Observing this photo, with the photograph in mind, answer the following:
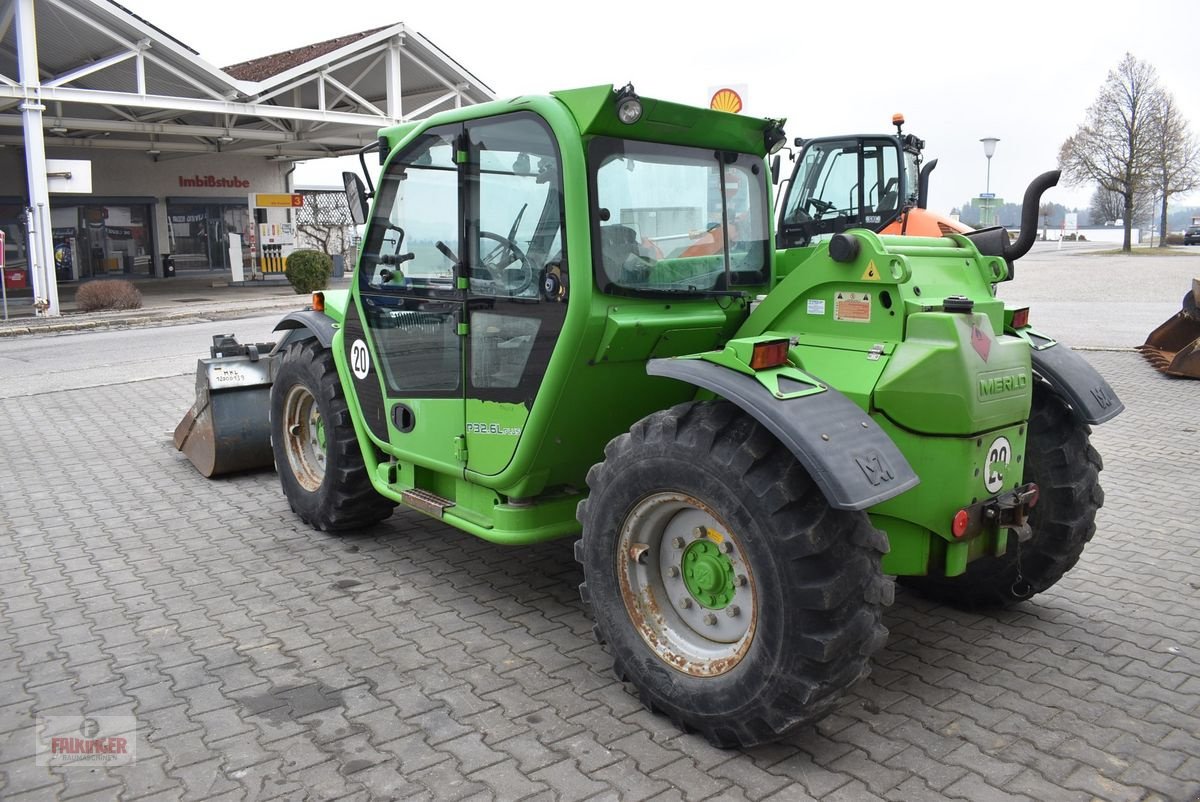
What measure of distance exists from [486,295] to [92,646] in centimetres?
222

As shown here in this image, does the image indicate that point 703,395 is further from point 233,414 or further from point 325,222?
point 325,222

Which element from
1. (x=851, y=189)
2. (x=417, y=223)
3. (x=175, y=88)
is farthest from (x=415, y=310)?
(x=175, y=88)

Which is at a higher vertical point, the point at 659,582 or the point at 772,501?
the point at 772,501

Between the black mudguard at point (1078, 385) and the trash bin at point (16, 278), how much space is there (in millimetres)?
25986

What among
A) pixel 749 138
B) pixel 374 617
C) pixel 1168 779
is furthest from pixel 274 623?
pixel 1168 779

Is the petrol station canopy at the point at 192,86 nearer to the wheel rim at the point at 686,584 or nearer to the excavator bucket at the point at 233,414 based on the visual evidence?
the excavator bucket at the point at 233,414


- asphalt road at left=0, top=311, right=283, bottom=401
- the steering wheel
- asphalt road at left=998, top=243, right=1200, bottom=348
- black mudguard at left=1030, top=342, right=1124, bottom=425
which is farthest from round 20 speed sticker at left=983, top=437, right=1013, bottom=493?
asphalt road at left=998, top=243, right=1200, bottom=348

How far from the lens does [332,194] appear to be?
34.5 m

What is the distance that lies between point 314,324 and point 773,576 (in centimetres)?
350

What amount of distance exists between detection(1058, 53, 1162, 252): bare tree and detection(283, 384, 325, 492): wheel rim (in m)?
46.0

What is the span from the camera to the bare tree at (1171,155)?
43.7m

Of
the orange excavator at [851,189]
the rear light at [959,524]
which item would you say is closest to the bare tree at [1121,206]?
the orange excavator at [851,189]

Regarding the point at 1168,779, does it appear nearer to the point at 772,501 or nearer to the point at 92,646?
the point at 772,501

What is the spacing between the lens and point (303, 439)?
5930 millimetres
